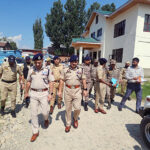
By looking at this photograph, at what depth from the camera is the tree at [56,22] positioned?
30719 millimetres

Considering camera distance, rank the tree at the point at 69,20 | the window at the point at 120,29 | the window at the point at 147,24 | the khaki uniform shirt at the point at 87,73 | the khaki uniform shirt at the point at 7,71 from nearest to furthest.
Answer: the khaki uniform shirt at the point at 7,71 → the khaki uniform shirt at the point at 87,73 → the window at the point at 147,24 → the window at the point at 120,29 → the tree at the point at 69,20

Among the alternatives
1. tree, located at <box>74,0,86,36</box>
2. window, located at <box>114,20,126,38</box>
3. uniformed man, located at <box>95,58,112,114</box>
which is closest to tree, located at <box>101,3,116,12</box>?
tree, located at <box>74,0,86,36</box>

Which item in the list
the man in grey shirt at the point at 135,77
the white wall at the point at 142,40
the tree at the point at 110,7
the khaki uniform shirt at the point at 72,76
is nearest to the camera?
the khaki uniform shirt at the point at 72,76

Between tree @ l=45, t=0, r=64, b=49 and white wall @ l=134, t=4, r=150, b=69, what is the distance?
22233 millimetres

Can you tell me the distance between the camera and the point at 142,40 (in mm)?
11688

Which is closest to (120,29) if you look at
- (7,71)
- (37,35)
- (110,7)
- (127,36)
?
(127,36)

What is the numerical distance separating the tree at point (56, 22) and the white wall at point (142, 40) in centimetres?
2223

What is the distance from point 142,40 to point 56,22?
952 inches

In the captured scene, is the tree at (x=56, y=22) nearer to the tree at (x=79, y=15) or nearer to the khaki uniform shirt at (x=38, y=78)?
the tree at (x=79, y=15)

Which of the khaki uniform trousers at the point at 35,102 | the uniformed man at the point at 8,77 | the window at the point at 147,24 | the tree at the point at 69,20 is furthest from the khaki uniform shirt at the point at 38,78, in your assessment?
the tree at the point at 69,20

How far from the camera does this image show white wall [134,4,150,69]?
36.9 feet

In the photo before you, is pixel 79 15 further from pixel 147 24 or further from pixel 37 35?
pixel 147 24

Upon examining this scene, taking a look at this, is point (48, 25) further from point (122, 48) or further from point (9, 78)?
point (9, 78)

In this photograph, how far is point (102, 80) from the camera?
3.96 meters
